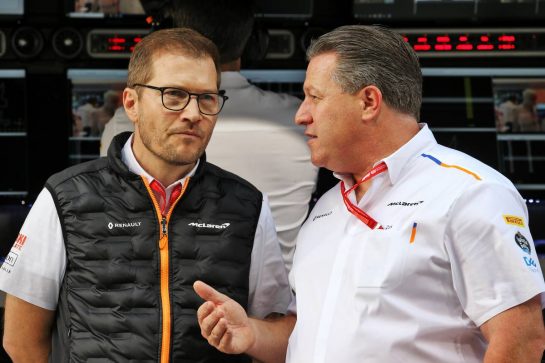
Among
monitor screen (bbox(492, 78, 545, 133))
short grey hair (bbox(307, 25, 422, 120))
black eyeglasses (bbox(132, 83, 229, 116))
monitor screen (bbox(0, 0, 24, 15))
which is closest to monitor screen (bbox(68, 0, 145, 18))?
monitor screen (bbox(0, 0, 24, 15))

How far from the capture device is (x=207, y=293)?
2156 mm

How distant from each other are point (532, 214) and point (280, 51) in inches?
51.2

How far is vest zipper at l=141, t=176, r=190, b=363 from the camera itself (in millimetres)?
2260

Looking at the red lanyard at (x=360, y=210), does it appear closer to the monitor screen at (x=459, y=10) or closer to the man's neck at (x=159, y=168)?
the man's neck at (x=159, y=168)

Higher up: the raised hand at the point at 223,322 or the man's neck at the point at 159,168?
the man's neck at the point at 159,168

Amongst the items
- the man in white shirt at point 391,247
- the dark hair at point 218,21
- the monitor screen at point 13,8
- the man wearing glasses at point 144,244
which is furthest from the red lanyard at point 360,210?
the monitor screen at point 13,8

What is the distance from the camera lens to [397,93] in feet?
7.68

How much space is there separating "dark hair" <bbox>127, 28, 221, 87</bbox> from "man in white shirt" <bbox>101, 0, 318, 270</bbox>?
2.00 ft

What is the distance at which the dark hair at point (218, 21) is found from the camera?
3.08 m

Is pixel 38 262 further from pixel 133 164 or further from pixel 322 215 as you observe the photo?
pixel 322 215

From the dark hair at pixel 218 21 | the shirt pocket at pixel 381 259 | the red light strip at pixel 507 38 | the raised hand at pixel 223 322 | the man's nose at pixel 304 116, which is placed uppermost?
the dark hair at pixel 218 21

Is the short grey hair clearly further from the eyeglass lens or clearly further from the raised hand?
the raised hand

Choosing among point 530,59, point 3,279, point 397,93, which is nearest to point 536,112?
point 530,59

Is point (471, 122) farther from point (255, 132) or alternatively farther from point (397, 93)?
point (397, 93)
